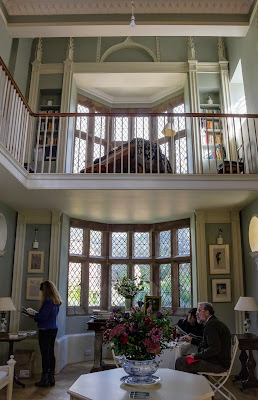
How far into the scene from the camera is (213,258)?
6.46 m

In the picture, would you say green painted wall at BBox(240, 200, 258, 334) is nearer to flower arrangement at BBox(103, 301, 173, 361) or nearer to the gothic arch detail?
flower arrangement at BBox(103, 301, 173, 361)

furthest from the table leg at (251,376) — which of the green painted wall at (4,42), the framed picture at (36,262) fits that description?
the green painted wall at (4,42)

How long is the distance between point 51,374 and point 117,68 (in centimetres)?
584

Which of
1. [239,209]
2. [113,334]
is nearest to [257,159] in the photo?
[239,209]

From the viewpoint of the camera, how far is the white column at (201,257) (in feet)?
20.7

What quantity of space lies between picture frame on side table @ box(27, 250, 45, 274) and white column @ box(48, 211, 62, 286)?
177mm

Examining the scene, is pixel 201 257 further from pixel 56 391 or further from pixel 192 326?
pixel 56 391

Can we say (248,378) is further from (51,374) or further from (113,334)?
(113,334)

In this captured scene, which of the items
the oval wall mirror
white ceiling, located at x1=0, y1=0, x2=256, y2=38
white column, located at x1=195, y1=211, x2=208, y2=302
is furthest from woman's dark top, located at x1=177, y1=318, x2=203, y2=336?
white ceiling, located at x1=0, y1=0, x2=256, y2=38

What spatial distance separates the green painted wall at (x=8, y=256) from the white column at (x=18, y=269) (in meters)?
0.07

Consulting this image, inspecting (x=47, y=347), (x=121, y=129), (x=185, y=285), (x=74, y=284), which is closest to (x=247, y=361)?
(x=185, y=285)

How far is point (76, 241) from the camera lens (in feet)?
24.4

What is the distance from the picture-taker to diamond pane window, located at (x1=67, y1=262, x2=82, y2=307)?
710 cm

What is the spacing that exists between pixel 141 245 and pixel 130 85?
3517 mm
